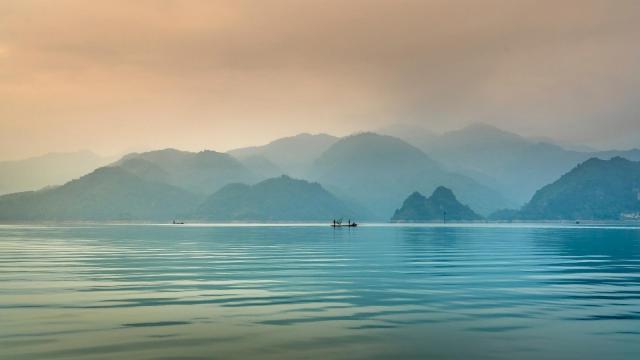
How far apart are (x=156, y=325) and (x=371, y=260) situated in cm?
5253

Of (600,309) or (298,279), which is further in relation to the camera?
(298,279)

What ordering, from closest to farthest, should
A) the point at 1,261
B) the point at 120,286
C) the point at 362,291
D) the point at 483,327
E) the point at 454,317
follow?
the point at 483,327 < the point at 454,317 < the point at 362,291 < the point at 120,286 < the point at 1,261

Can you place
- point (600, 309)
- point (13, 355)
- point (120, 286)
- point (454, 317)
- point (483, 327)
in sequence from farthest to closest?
point (120, 286)
point (600, 309)
point (454, 317)
point (483, 327)
point (13, 355)

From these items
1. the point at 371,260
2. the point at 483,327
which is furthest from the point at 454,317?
the point at 371,260

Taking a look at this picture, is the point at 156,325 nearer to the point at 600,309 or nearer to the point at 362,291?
the point at 362,291

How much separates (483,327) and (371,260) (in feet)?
169

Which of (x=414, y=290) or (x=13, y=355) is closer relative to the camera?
(x=13, y=355)

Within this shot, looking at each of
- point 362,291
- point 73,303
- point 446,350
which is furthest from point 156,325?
point 362,291

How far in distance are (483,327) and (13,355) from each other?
19.4m

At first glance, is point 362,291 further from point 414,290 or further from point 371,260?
point 371,260

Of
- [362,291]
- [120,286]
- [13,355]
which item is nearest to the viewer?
[13,355]

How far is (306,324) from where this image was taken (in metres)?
35.5

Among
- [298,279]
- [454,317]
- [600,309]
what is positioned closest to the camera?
[454,317]

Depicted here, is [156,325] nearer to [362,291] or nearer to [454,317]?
[454,317]
